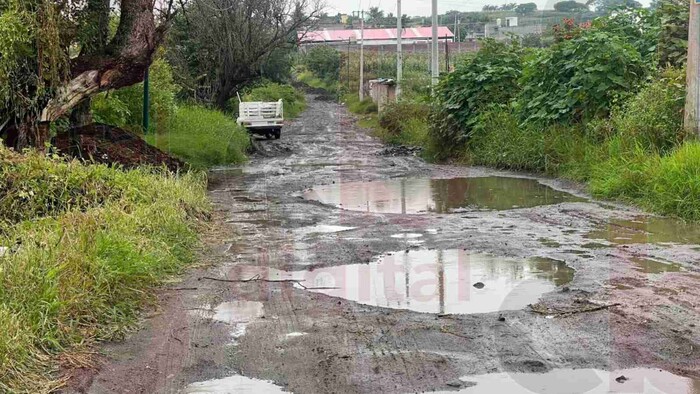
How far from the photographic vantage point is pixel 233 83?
1332 inches

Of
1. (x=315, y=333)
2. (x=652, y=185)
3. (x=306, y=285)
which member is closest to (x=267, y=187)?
(x=652, y=185)

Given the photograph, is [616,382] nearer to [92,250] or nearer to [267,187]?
[92,250]

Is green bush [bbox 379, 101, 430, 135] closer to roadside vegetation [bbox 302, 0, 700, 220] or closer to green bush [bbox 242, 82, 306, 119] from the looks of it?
roadside vegetation [bbox 302, 0, 700, 220]

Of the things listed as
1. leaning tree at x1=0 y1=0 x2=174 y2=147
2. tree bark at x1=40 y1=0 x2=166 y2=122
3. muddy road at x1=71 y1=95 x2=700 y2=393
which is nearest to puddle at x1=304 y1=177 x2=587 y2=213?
muddy road at x1=71 y1=95 x2=700 y2=393

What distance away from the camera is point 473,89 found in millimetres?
21016

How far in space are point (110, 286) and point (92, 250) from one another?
0.45m

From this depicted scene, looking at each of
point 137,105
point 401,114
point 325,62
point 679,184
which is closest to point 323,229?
point 679,184

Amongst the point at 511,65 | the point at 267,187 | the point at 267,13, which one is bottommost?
the point at 267,187

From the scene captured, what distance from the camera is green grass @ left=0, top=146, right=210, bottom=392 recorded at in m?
5.31

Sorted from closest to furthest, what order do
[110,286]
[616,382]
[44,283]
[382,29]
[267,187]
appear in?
[616,382] < [44,283] < [110,286] < [267,187] < [382,29]

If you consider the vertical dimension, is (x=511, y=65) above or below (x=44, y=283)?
above

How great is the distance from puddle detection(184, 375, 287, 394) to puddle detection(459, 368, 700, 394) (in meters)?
1.17

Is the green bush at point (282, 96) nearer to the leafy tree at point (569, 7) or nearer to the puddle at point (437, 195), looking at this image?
the leafy tree at point (569, 7)

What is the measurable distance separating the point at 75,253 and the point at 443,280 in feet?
10.6
